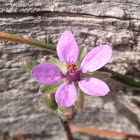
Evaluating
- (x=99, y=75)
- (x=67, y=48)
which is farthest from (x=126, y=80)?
(x=67, y=48)

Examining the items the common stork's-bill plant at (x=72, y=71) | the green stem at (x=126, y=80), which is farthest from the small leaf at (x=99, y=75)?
the green stem at (x=126, y=80)

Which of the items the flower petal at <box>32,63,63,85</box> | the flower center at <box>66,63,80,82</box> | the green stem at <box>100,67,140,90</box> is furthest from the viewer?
the green stem at <box>100,67,140,90</box>

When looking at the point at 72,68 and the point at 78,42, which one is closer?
the point at 72,68

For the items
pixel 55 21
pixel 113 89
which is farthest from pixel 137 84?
pixel 55 21

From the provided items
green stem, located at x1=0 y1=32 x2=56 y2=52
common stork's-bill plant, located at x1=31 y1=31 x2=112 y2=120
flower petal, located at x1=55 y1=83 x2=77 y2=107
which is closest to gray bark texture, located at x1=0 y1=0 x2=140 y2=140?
green stem, located at x1=0 y1=32 x2=56 y2=52

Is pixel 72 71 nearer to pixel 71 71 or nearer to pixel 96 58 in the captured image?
pixel 71 71

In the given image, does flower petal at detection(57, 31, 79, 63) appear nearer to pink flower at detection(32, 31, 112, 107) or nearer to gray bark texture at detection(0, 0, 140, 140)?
pink flower at detection(32, 31, 112, 107)

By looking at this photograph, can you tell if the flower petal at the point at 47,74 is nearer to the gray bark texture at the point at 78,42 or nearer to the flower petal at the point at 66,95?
the flower petal at the point at 66,95
